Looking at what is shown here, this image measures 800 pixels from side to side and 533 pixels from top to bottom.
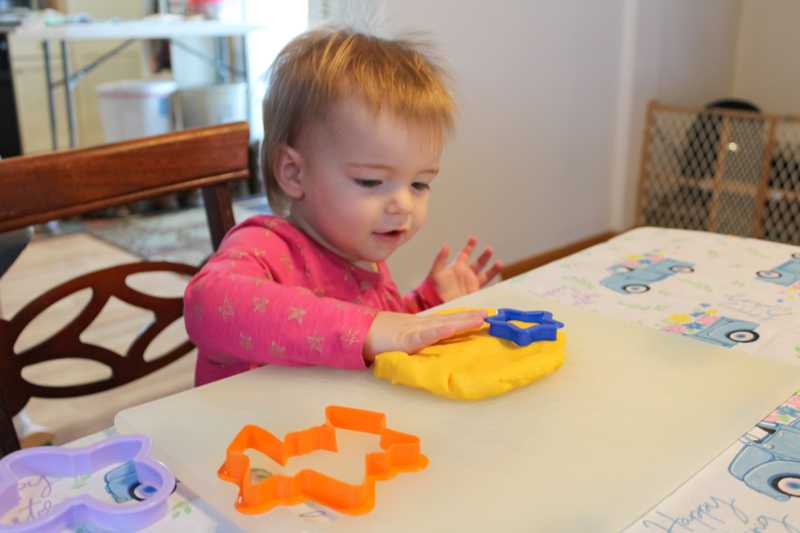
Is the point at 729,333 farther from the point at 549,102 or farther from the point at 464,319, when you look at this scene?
the point at 549,102

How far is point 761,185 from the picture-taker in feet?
6.86

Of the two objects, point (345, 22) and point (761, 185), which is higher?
point (345, 22)

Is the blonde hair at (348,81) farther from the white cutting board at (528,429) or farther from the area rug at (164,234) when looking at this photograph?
the area rug at (164,234)

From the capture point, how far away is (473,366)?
49 cm

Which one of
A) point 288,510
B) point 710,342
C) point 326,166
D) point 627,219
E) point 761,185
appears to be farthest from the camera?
point 627,219

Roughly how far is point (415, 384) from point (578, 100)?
6.22ft

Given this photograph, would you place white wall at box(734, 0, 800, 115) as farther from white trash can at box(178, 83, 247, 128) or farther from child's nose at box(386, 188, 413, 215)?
child's nose at box(386, 188, 413, 215)

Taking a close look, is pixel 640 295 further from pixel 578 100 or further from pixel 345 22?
pixel 578 100

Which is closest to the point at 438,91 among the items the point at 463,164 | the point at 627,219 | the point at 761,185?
the point at 463,164

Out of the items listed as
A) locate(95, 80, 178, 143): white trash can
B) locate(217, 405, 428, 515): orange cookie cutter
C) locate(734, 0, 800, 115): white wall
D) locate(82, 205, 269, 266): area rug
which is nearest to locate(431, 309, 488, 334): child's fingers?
locate(217, 405, 428, 515): orange cookie cutter

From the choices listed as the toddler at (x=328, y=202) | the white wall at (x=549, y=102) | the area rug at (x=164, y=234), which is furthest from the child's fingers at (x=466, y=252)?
the area rug at (x=164, y=234)

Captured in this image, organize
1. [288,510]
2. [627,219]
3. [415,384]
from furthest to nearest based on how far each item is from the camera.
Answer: [627,219] < [415,384] < [288,510]

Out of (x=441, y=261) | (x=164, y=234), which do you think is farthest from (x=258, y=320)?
(x=164, y=234)

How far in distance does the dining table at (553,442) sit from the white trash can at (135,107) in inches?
112
